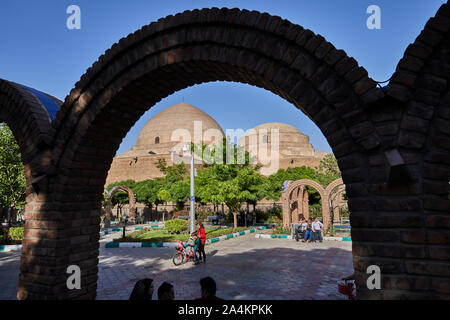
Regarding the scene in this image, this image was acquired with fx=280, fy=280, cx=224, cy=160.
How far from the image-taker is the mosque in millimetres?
44250

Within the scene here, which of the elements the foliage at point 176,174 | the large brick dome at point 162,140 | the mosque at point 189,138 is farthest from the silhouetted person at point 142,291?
the large brick dome at point 162,140

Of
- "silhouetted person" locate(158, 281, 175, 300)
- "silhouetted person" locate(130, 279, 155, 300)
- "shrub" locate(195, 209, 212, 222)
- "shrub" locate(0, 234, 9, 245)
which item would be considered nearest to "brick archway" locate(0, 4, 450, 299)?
"silhouetted person" locate(130, 279, 155, 300)

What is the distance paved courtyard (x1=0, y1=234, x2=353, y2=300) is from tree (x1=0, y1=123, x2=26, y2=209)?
4.99 meters

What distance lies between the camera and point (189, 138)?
58.2 m

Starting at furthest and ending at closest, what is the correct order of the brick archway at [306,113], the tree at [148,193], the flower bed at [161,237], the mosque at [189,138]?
the mosque at [189,138]
the tree at [148,193]
the flower bed at [161,237]
the brick archway at [306,113]

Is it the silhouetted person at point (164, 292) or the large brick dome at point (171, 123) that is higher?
the large brick dome at point (171, 123)

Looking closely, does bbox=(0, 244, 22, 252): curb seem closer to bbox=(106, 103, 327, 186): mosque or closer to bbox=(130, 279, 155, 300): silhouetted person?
bbox=(130, 279, 155, 300): silhouetted person

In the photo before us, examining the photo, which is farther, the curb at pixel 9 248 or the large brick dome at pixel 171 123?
the large brick dome at pixel 171 123

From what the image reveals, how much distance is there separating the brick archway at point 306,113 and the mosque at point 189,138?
3235 cm

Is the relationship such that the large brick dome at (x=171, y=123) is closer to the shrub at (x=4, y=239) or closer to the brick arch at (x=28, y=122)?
the shrub at (x=4, y=239)

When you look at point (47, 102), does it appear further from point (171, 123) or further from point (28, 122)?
point (171, 123)


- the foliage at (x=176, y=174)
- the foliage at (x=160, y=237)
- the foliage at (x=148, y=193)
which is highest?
the foliage at (x=176, y=174)

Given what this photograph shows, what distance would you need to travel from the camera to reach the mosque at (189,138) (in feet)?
145
